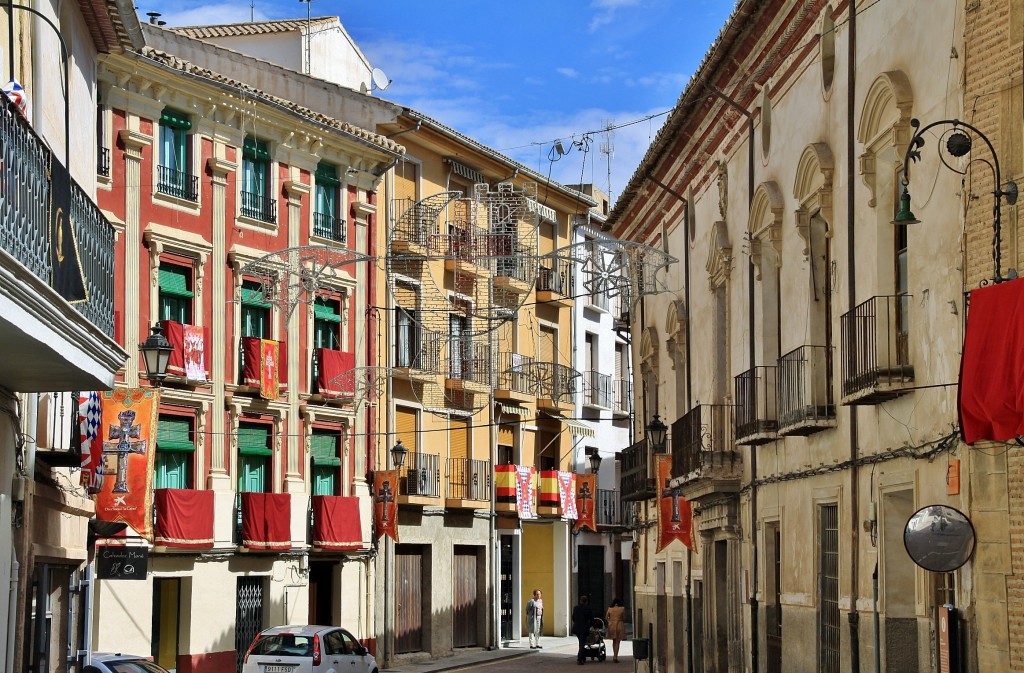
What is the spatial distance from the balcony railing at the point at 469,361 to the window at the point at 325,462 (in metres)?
5.88

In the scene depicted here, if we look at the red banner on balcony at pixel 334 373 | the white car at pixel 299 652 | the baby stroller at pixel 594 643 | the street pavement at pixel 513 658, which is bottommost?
the street pavement at pixel 513 658

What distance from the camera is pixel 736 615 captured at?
72.1ft

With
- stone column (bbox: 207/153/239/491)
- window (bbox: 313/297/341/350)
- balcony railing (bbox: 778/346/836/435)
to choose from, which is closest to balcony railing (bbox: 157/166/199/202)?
stone column (bbox: 207/153/239/491)

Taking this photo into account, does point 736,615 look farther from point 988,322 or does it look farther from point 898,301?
point 988,322

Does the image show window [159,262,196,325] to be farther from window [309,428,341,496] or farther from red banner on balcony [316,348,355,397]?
window [309,428,341,496]

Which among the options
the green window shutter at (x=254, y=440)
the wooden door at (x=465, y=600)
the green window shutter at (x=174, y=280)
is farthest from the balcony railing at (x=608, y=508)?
the green window shutter at (x=174, y=280)

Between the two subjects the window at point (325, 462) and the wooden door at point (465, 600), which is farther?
the wooden door at point (465, 600)

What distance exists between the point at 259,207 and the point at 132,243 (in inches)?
166

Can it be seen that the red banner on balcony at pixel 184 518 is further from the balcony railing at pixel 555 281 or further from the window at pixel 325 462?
the balcony railing at pixel 555 281

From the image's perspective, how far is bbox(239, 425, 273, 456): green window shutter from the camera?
32.9m

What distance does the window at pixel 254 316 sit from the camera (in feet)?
109

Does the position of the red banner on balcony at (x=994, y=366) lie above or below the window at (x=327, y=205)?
below

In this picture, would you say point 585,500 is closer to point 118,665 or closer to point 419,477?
A: point 419,477

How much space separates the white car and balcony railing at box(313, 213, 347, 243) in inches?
502
